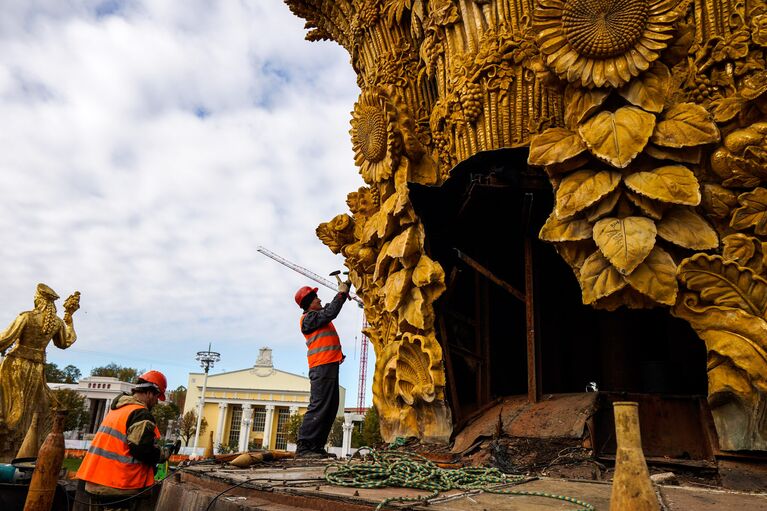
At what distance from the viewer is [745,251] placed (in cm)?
463

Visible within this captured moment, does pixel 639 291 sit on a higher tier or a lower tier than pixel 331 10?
lower

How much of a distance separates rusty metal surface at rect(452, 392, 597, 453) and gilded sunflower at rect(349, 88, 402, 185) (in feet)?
11.7

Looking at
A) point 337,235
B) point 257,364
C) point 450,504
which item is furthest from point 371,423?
point 450,504

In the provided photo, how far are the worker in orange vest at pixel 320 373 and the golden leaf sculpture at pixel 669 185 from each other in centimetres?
367

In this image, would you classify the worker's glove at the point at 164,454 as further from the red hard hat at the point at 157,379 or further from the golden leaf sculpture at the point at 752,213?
the golden leaf sculpture at the point at 752,213

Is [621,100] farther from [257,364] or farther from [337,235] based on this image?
[257,364]

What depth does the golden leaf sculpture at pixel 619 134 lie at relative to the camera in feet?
15.8

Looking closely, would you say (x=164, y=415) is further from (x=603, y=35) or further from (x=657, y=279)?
(x=603, y=35)

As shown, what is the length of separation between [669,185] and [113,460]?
5.27 m

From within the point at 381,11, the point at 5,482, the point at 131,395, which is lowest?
the point at 5,482

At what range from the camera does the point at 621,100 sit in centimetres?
519

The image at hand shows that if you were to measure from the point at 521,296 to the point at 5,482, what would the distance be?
6.88 meters

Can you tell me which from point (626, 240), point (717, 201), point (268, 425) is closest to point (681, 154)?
point (717, 201)

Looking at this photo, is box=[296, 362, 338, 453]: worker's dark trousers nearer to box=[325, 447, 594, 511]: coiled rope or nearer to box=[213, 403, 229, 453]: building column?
box=[325, 447, 594, 511]: coiled rope
